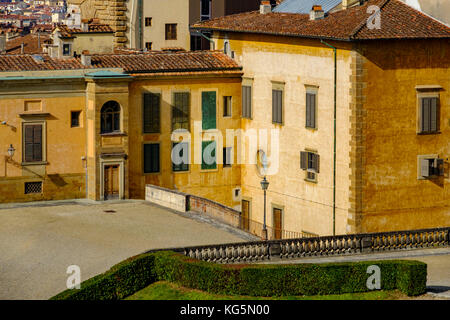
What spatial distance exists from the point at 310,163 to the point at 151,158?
7775mm

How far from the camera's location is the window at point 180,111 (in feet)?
200

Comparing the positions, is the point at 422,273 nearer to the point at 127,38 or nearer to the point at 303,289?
the point at 303,289

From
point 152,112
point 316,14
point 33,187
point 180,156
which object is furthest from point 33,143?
point 316,14

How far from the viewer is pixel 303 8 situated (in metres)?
Result: 63.1

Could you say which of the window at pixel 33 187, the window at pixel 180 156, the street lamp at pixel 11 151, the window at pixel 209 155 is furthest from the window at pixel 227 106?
the street lamp at pixel 11 151

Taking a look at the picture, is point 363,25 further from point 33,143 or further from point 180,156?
point 33,143

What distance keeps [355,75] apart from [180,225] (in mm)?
9575

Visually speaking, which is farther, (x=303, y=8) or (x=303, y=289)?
(x=303, y=8)

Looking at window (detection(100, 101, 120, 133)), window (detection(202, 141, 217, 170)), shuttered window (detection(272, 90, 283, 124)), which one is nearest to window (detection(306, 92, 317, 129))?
shuttered window (detection(272, 90, 283, 124))

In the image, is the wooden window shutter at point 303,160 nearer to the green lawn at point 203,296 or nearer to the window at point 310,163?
the window at point 310,163

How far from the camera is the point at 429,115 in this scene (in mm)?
55625

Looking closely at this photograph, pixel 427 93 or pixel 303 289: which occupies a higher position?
pixel 427 93
